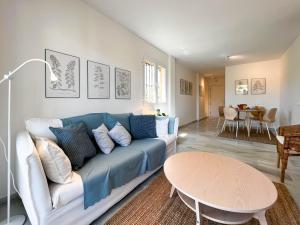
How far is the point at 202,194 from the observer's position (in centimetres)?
119

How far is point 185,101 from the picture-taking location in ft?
23.2

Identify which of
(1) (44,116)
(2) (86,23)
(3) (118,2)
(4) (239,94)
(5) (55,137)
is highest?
(3) (118,2)

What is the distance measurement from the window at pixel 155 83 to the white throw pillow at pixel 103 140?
219 cm

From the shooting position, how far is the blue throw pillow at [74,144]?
1.63 m

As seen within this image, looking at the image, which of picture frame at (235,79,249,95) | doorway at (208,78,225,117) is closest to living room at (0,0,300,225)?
picture frame at (235,79,249,95)

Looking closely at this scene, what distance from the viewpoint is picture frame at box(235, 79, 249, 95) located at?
21.4 feet

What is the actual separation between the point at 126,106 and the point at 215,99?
8.21m

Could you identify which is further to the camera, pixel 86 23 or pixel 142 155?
pixel 86 23

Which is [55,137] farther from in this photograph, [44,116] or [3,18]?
[3,18]

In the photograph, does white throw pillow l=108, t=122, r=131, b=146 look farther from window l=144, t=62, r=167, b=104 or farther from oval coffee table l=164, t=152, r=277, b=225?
window l=144, t=62, r=167, b=104

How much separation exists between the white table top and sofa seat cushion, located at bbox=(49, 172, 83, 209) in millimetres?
731

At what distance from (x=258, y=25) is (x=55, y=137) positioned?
3.86 m

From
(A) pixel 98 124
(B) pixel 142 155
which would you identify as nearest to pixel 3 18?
(A) pixel 98 124

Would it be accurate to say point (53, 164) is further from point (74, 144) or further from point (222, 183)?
point (222, 183)
